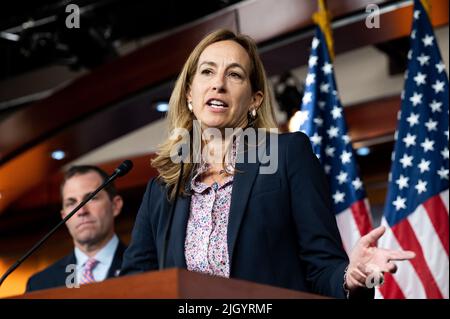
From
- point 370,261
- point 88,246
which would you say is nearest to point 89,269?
point 88,246

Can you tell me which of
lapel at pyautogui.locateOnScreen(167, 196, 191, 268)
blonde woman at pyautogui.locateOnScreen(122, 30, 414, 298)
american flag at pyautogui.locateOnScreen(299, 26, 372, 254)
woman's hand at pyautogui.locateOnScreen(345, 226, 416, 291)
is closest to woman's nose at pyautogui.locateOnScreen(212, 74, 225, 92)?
blonde woman at pyautogui.locateOnScreen(122, 30, 414, 298)

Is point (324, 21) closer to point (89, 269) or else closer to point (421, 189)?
point (421, 189)

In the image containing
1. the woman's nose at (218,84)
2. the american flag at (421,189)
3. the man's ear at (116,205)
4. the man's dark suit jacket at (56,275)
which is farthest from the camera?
the man's ear at (116,205)

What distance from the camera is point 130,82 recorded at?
5.55 m

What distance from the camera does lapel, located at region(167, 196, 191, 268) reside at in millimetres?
2034

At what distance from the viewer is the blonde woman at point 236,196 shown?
197cm

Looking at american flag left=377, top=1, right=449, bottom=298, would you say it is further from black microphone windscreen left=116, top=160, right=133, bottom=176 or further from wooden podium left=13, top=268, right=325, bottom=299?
wooden podium left=13, top=268, right=325, bottom=299

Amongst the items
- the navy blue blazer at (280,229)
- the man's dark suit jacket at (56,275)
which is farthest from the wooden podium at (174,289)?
the man's dark suit jacket at (56,275)

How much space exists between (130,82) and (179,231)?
358 cm

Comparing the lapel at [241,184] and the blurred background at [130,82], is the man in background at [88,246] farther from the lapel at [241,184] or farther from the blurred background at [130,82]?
the lapel at [241,184]

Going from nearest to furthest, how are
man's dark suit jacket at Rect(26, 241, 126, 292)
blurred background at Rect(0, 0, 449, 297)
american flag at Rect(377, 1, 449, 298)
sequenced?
american flag at Rect(377, 1, 449, 298), man's dark suit jacket at Rect(26, 241, 126, 292), blurred background at Rect(0, 0, 449, 297)

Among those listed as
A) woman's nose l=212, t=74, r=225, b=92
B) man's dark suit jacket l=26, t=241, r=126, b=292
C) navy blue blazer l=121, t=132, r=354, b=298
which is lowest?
navy blue blazer l=121, t=132, r=354, b=298
